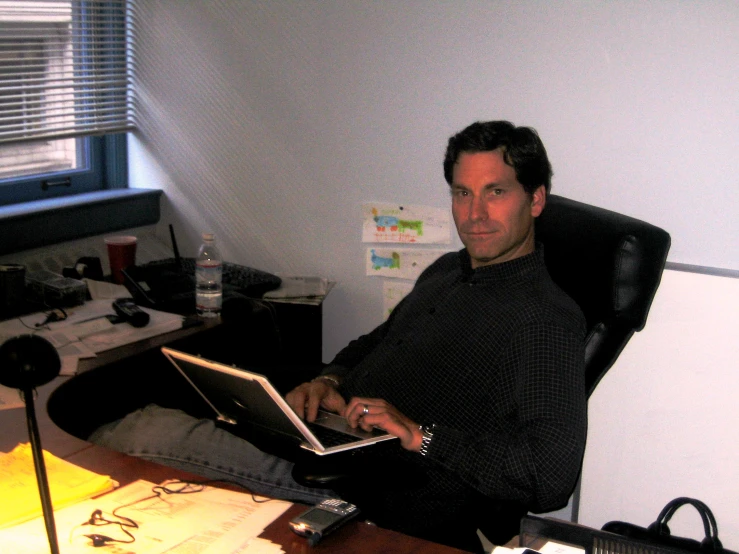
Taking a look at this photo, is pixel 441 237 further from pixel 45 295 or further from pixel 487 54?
pixel 45 295

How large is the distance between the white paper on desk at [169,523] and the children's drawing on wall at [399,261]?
4.62 feet

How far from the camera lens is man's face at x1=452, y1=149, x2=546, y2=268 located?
1772mm

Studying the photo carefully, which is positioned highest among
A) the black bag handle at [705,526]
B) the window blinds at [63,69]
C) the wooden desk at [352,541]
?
the window blinds at [63,69]

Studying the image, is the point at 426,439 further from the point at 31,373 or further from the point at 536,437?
the point at 31,373

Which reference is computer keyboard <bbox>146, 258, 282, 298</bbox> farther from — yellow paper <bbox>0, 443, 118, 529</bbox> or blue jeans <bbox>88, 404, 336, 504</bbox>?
yellow paper <bbox>0, 443, 118, 529</bbox>

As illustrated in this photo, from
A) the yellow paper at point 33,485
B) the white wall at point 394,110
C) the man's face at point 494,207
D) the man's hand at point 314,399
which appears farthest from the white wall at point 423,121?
the yellow paper at point 33,485

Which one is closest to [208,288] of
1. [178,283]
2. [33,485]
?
[178,283]

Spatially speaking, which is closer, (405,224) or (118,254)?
(405,224)

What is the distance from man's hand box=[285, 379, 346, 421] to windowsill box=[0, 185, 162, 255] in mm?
1208

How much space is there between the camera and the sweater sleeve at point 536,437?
1479 mm

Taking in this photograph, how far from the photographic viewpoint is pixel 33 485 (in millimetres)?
1313

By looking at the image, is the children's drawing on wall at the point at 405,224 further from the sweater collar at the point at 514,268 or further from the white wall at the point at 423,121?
the sweater collar at the point at 514,268

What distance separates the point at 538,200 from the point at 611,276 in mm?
269

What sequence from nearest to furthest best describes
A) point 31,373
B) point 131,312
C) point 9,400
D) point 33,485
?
point 31,373 → point 33,485 → point 9,400 → point 131,312
